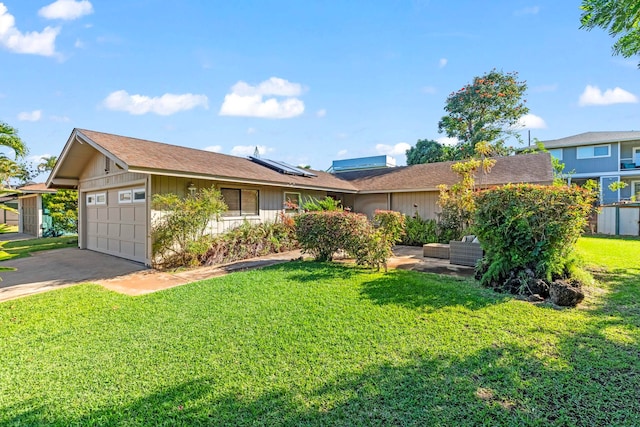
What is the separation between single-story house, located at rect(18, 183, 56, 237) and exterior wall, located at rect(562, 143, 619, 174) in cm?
3553

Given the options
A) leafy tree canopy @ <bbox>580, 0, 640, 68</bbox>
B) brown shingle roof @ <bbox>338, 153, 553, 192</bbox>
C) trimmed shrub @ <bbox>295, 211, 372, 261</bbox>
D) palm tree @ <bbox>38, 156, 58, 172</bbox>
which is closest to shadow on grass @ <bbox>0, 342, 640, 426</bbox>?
trimmed shrub @ <bbox>295, 211, 372, 261</bbox>

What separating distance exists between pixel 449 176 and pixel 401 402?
13754 mm

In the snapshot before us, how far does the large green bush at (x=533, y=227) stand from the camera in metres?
5.79

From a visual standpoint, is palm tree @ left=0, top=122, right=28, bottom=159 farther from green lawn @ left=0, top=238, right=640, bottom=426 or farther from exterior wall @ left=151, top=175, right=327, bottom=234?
exterior wall @ left=151, top=175, right=327, bottom=234

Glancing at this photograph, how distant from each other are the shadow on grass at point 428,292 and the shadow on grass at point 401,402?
6.43 ft

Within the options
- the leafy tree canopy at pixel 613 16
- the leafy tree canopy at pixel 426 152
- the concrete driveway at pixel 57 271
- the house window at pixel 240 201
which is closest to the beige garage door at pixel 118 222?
the concrete driveway at pixel 57 271

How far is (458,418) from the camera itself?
259 centimetres

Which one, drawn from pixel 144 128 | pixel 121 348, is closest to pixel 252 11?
pixel 144 128

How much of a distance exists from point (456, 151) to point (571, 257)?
21.1m

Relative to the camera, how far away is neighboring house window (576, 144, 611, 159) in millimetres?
22312

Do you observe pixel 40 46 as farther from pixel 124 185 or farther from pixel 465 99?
pixel 465 99

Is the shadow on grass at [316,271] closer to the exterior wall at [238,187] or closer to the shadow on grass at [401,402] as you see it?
the exterior wall at [238,187]

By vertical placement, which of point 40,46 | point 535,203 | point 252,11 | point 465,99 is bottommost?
point 535,203

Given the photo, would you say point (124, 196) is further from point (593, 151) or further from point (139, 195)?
point (593, 151)
